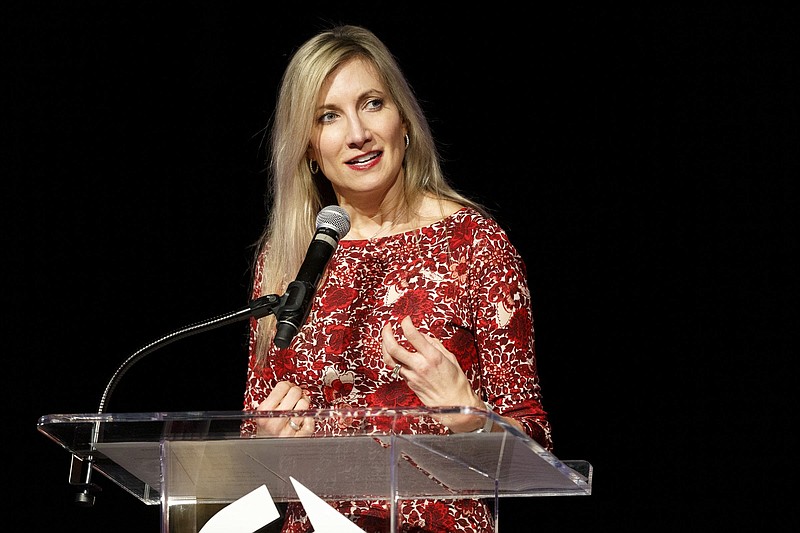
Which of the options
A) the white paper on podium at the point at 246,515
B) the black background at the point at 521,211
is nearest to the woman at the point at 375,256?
the white paper on podium at the point at 246,515

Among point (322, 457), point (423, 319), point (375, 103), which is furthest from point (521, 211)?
point (322, 457)

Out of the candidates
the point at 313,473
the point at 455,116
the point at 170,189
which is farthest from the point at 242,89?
the point at 313,473

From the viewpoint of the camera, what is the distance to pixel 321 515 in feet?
4.73

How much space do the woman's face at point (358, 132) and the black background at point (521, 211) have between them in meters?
0.99

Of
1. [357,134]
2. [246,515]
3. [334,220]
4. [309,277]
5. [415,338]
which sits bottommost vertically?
[246,515]

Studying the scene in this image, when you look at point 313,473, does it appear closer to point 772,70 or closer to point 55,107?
point 772,70

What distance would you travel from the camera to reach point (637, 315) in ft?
11.5

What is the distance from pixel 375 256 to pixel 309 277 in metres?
0.88

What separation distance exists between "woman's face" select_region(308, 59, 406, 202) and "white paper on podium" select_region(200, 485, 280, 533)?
3.91 feet

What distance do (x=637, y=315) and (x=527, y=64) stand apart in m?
0.96

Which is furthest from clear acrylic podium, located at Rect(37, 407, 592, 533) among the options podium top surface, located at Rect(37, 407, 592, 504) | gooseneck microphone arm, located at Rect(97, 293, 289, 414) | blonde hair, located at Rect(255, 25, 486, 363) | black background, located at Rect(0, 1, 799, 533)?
black background, located at Rect(0, 1, 799, 533)

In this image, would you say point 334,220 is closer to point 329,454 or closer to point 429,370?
point 429,370

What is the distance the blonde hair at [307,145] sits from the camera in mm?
2574

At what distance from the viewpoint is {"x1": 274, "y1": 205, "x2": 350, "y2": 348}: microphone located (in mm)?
1603
